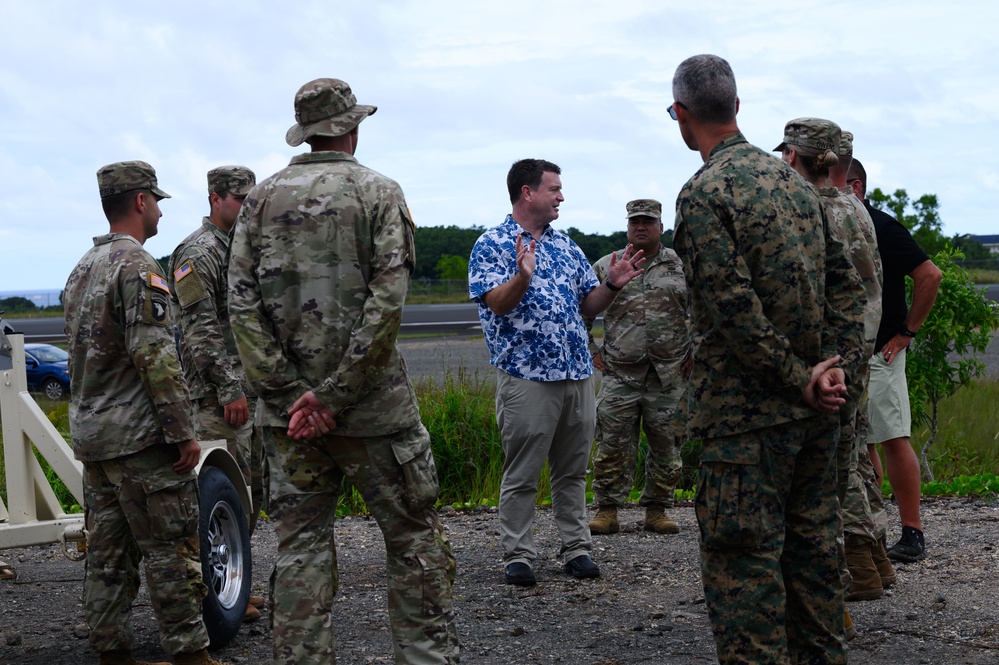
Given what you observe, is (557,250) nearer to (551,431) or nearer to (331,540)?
(551,431)

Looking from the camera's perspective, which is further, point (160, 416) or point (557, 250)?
point (557, 250)

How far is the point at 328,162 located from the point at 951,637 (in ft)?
11.7

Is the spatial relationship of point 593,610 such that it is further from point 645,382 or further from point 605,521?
point 645,382

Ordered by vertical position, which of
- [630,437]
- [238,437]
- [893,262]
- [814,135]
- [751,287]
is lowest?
[630,437]

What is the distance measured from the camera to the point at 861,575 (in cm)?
574

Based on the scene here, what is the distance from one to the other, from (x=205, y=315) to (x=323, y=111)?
→ 1922mm

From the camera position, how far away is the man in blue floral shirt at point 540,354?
6.29 m

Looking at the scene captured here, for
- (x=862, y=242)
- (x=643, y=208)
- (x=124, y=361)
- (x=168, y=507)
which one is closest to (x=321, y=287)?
(x=124, y=361)

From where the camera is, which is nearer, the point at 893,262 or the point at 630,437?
the point at 893,262

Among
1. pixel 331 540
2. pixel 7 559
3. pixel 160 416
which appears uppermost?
pixel 160 416

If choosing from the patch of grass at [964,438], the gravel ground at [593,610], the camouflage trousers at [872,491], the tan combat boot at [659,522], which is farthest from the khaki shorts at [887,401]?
the patch of grass at [964,438]

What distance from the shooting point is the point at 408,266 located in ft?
13.5

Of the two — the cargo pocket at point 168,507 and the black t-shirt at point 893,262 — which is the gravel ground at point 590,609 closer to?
the cargo pocket at point 168,507

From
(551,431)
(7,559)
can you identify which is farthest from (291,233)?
(7,559)
